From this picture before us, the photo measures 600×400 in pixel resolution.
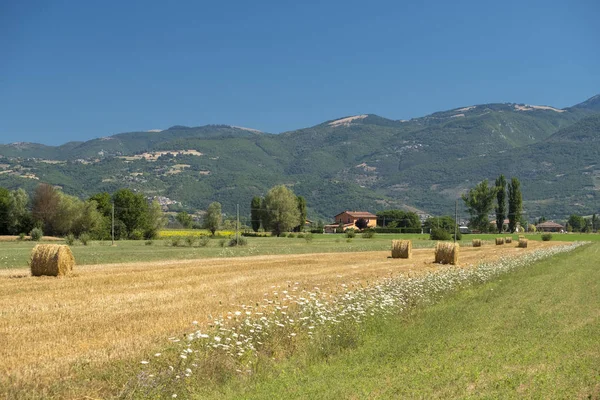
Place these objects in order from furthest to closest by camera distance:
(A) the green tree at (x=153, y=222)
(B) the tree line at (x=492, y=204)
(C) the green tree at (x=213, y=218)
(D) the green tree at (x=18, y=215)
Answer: (B) the tree line at (x=492, y=204)
(C) the green tree at (x=213, y=218)
(A) the green tree at (x=153, y=222)
(D) the green tree at (x=18, y=215)

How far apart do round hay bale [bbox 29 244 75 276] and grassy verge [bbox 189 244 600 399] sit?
590 inches

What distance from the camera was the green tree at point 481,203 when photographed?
136750mm

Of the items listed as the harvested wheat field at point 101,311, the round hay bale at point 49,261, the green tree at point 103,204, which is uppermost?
the green tree at point 103,204

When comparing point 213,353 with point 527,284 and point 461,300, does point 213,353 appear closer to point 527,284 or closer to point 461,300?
point 461,300

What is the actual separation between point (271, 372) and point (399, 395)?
2.19 metres

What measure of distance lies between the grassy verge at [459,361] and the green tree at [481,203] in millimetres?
125417

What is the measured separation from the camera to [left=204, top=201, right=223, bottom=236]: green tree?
13450 centimetres

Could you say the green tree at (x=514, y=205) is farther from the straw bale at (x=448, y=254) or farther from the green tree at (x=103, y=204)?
the straw bale at (x=448, y=254)

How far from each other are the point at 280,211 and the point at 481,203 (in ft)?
146

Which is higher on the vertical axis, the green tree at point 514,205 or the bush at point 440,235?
the green tree at point 514,205

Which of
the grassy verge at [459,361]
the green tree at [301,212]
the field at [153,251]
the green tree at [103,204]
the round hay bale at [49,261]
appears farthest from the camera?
the green tree at [301,212]

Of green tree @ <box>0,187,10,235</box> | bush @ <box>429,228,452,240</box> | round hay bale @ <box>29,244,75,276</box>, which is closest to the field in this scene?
round hay bale @ <box>29,244,75,276</box>

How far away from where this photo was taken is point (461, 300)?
57.6 ft

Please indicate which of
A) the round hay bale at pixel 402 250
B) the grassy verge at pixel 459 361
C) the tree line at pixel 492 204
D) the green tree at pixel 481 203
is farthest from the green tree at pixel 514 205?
the grassy verge at pixel 459 361
